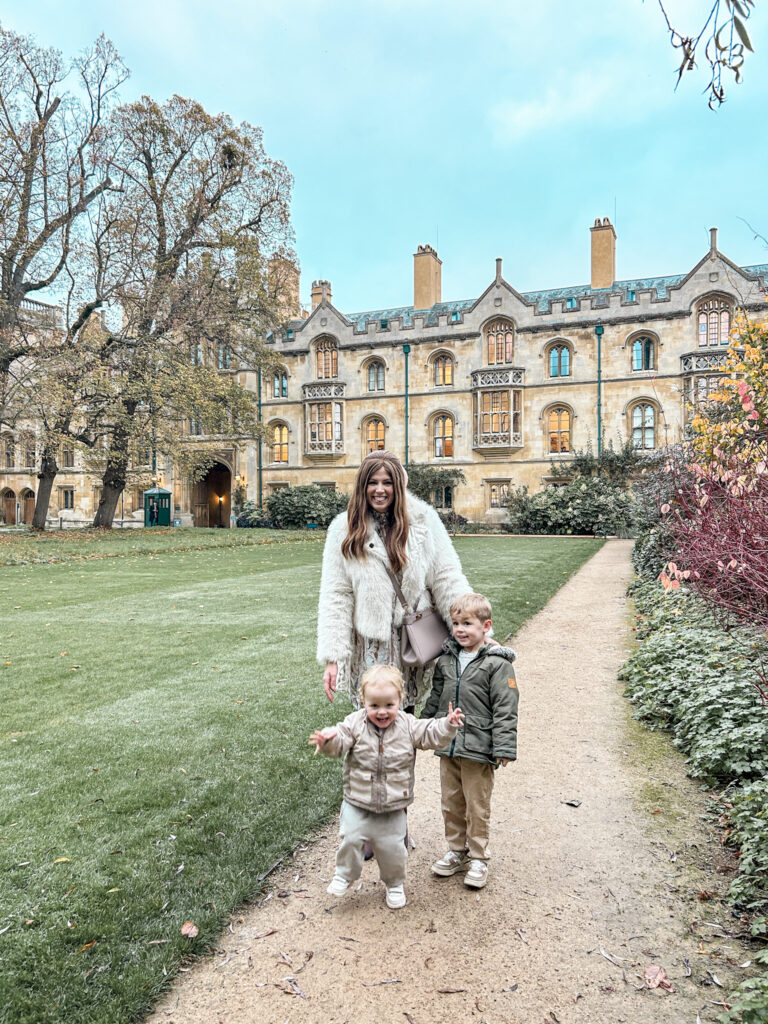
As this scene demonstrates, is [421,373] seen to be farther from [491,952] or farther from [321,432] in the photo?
[491,952]

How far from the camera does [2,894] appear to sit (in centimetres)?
258

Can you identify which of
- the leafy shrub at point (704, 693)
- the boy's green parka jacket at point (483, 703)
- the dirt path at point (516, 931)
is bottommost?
the dirt path at point (516, 931)

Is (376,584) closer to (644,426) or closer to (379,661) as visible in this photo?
(379,661)

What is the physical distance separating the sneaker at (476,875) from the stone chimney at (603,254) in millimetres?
34785

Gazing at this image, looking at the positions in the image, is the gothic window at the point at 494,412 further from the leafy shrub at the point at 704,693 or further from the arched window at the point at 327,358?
the leafy shrub at the point at 704,693

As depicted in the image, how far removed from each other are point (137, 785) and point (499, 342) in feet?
101

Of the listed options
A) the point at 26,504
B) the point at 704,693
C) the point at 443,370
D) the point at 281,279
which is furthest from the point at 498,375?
the point at 26,504

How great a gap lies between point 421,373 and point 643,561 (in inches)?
914

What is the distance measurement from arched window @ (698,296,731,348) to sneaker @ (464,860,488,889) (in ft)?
99.0

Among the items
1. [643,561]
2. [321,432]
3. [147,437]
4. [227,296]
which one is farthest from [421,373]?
[643,561]

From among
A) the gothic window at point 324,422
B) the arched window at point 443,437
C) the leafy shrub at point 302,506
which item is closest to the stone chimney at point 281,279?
the gothic window at point 324,422

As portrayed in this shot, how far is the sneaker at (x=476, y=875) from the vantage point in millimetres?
2707

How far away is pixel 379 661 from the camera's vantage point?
2.96m

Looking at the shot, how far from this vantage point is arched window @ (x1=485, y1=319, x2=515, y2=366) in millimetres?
31469
